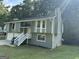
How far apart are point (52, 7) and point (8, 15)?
1260cm

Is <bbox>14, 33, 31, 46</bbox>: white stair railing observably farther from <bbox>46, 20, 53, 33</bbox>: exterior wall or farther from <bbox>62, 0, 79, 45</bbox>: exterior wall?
<bbox>62, 0, 79, 45</bbox>: exterior wall

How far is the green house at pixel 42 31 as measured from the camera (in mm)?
22844

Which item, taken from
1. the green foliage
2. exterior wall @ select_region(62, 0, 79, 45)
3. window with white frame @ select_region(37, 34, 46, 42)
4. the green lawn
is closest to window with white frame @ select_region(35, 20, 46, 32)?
window with white frame @ select_region(37, 34, 46, 42)

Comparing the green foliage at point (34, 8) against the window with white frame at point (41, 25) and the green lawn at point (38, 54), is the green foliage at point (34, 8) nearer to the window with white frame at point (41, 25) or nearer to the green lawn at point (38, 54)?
the window with white frame at point (41, 25)

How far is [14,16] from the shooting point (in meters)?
42.0

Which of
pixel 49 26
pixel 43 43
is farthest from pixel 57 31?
pixel 43 43

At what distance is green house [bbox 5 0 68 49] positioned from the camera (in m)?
22.8

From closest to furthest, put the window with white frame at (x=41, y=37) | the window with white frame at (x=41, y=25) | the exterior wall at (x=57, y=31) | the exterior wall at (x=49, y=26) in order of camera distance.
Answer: the exterior wall at (x=49, y=26)
the exterior wall at (x=57, y=31)
the window with white frame at (x=41, y=25)
the window with white frame at (x=41, y=37)

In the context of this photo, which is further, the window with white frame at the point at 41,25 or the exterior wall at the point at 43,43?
the window with white frame at the point at 41,25

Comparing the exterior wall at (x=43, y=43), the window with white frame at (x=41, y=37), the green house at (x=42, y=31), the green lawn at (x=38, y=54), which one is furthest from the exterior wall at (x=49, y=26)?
the green lawn at (x=38, y=54)

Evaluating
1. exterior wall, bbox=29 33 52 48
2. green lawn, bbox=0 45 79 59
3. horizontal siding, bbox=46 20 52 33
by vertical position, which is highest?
horizontal siding, bbox=46 20 52 33

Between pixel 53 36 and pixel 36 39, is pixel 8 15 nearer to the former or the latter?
pixel 36 39

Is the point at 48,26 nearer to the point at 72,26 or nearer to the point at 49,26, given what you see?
the point at 49,26

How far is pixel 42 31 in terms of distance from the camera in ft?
77.5
